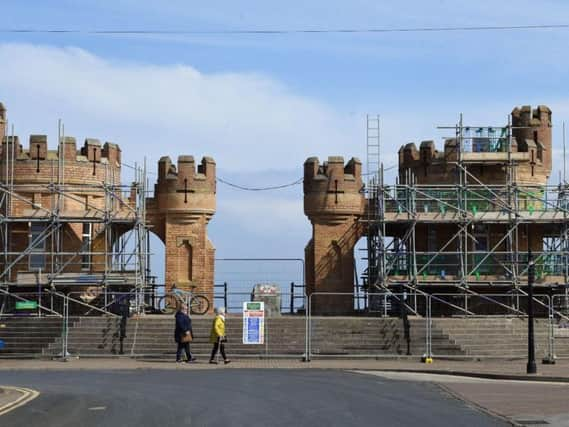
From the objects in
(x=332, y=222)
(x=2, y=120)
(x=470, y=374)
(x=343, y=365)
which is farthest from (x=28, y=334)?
(x=470, y=374)

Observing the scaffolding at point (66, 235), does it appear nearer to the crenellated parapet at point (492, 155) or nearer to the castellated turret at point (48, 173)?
the castellated turret at point (48, 173)

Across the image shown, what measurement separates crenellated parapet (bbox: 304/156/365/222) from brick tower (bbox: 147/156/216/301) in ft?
13.1

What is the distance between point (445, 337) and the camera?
35188 millimetres

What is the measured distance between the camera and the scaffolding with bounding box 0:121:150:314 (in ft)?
135

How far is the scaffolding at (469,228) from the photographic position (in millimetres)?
42312

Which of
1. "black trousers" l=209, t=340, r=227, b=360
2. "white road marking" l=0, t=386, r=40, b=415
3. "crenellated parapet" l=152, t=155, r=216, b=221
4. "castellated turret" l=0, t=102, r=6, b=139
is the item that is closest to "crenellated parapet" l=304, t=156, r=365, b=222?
"crenellated parapet" l=152, t=155, r=216, b=221

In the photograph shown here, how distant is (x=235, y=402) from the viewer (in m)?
19.2

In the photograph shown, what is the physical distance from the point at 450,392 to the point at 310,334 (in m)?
14.1

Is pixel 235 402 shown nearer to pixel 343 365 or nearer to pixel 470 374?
pixel 470 374

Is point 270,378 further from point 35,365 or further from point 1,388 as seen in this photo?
point 35,365

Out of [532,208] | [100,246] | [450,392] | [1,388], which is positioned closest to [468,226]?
[532,208]

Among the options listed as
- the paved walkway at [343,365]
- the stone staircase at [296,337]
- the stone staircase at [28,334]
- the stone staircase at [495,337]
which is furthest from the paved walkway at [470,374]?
the stone staircase at [28,334]

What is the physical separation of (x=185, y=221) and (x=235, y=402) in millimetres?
25679

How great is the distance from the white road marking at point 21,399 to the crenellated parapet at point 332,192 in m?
23.6
